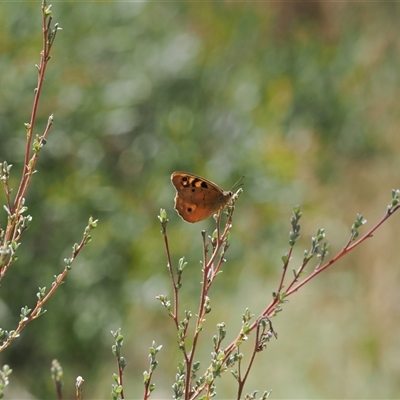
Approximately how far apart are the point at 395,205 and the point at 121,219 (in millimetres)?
3248

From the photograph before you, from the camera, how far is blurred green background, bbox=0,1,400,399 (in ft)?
15.5

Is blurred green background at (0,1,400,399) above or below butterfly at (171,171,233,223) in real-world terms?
above

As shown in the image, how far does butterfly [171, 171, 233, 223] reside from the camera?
2.44 metres

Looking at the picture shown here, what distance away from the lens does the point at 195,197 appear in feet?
8.19

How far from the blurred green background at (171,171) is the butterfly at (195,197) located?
215 centimetres

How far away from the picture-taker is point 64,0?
16.5 feet

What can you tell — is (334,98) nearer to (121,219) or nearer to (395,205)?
(121,219)

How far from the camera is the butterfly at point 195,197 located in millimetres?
2438

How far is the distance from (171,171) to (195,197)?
8.45 feet

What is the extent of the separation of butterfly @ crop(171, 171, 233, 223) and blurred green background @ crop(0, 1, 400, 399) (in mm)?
2146

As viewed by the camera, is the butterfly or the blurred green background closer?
the butterfly

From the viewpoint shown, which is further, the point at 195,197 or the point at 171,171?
the point at 171,171

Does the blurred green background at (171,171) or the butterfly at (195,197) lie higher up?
the blurred green background at (171,171)

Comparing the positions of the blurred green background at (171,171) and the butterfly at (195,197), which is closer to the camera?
the butterfly at (195,197)
